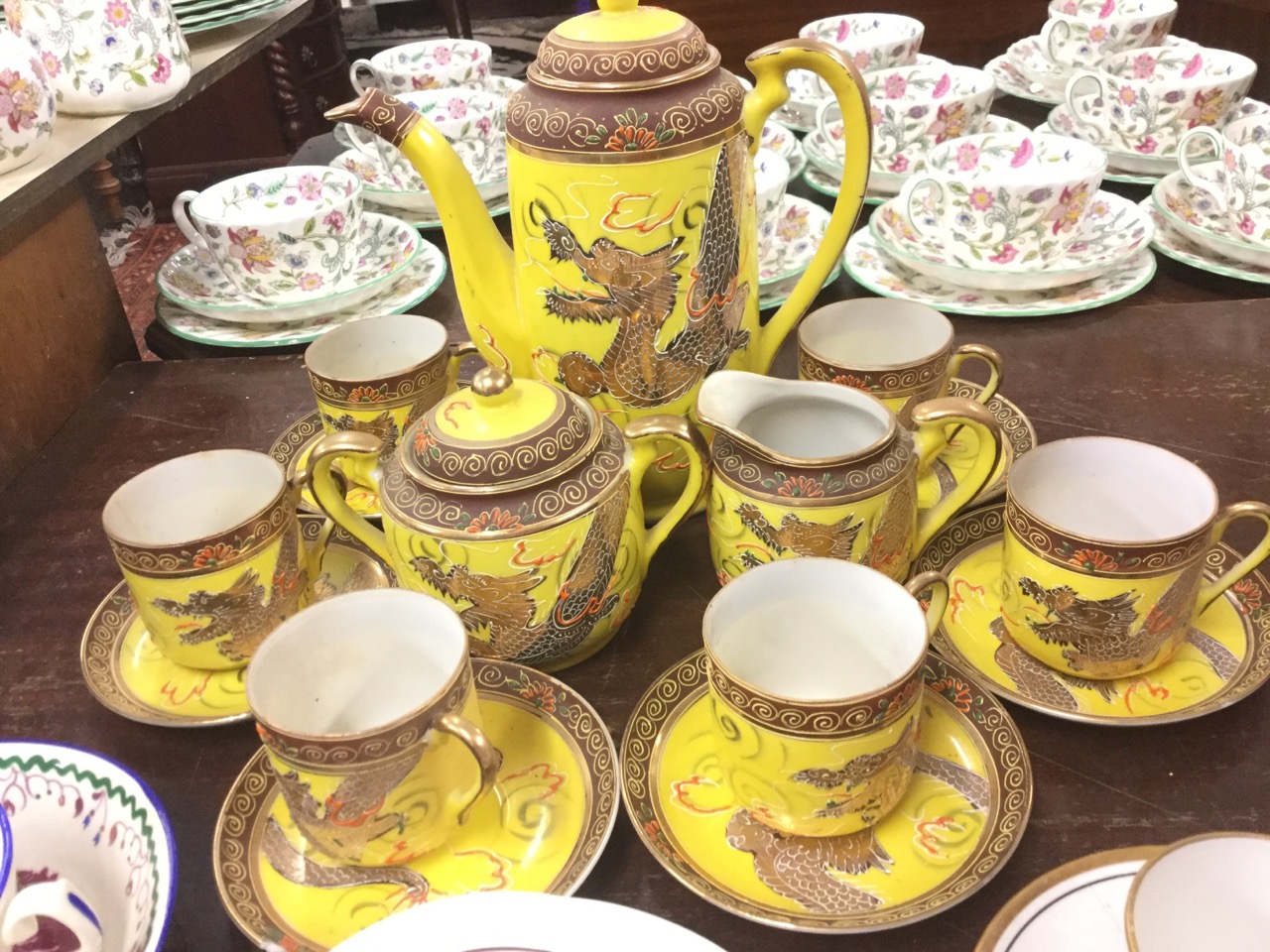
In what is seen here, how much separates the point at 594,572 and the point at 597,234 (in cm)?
19

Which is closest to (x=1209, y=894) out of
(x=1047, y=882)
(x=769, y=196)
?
(x=1047, y=882)

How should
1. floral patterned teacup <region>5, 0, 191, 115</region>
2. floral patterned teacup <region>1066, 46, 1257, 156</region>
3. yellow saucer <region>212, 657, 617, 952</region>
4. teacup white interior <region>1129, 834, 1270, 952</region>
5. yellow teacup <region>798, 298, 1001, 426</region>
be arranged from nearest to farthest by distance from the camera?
teacup white interior <region>1129, 834, 1270, 952</region>
yellow saucer <region>212, 657, 617, 952</region>
yellow teacup <region>798, 298, 1001, 426</region>
floral patterned teacup <region>5, 0, 191, 115</region>
floral patterned teacup <region>1066, 46, 1257, 156</region>

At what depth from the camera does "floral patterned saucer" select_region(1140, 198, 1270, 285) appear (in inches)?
35.9

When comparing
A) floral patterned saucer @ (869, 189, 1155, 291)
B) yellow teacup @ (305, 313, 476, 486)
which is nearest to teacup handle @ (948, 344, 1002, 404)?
floral patterned saucer @ (869, 189, 1155, 291)

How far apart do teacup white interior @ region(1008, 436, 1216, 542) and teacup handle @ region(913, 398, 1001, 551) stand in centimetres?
2

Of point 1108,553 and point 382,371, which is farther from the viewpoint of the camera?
point 382,371

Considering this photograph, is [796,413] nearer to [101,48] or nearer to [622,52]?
[622,52]

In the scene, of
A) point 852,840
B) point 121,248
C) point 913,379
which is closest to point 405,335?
point 913,379

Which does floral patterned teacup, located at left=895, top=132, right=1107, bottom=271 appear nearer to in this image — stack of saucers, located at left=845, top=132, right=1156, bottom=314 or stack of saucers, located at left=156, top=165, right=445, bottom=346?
stack of saucers, located at left=845, top=132, right=1156, bottom=314

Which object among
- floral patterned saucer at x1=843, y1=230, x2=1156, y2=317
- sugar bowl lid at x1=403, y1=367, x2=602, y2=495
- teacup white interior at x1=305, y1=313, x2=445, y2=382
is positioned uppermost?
sugar bowl lid at x1=403, y1=367, x2=602, y2=495

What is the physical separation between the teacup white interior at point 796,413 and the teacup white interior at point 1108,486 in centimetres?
9

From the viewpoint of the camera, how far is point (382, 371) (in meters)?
0.79

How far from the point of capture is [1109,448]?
1.98 feet

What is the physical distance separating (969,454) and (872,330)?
12 centimetres
